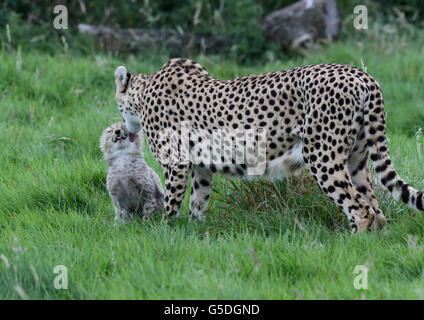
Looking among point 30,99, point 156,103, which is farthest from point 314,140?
point 30,99

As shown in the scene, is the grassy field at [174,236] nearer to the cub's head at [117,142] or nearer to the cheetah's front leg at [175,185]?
the cheetah's front leg at [175,185]

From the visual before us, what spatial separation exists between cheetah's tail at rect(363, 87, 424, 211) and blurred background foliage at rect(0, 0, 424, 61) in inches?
199

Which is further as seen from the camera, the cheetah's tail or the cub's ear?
the cub's ear

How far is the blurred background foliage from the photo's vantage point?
9.29 meters

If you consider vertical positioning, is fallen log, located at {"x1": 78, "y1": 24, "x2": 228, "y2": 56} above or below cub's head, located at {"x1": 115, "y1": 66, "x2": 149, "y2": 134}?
above

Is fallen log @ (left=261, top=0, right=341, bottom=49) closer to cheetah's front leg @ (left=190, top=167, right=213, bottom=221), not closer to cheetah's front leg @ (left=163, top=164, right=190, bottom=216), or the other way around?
cheetah's front leg @ (left=190, top=167, right=213, bottom=221)

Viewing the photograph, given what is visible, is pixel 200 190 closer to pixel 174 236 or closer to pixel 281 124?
pixel 174 236

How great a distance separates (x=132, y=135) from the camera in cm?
549

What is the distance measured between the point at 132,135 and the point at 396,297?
275cm

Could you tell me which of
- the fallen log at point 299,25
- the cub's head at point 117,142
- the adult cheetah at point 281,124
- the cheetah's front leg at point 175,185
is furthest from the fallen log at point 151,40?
the cheetah's front leg at point 175,185

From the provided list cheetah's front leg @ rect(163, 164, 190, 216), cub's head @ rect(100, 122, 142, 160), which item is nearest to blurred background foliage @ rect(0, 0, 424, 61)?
cub's head @ rect(100, 122, 142, 160)

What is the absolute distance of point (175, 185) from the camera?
497cm

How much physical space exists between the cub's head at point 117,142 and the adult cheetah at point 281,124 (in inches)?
6.3

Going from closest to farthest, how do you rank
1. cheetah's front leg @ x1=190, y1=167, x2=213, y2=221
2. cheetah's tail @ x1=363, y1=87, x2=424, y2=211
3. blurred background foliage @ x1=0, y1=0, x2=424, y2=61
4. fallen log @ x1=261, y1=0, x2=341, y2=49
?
cheetah's tail @ x1=363, y1=87, x2=424, y2=211
cheetah's front leg @ x1=190, y1=167, x2=213, y2=221
blurred background foliage @ x1=0, y1=0, x2=424, y2=61
fallen log @ x1=261, y1=0, x2=341, y2=49
